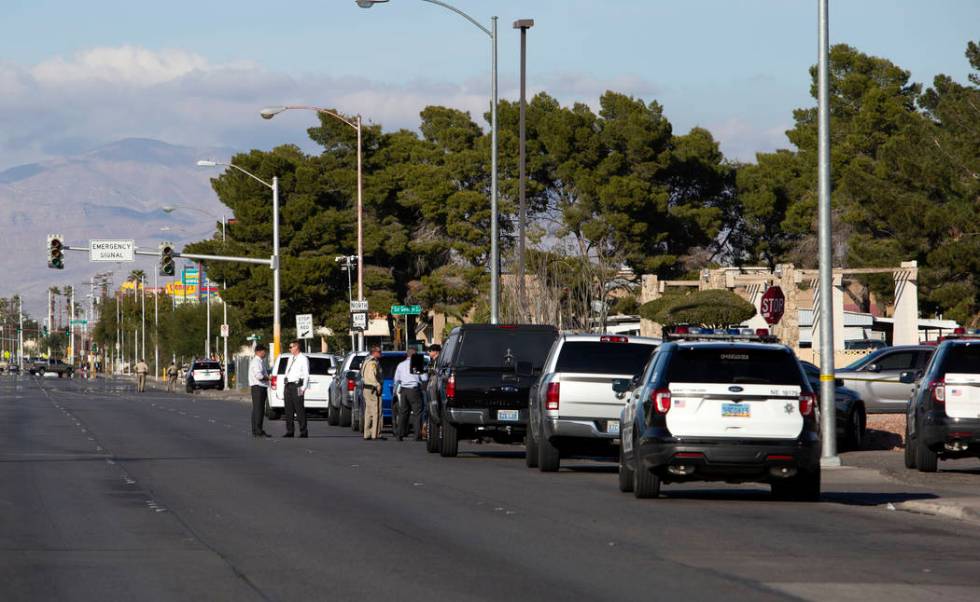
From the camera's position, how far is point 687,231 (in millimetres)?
76375

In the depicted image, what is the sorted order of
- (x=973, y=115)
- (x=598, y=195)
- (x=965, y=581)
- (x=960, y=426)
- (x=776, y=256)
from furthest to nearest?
(x=776, y=256)
(x=598, y=195)
(x=973, y=115)
(x=960, y=426)
(x=965, y=581)

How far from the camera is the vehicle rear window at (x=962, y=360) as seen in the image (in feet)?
73.2

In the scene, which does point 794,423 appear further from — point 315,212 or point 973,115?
point 315,212

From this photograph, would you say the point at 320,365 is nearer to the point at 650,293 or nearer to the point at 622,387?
the point at 622,387

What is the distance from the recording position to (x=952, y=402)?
73.0ft

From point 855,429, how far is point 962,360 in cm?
617

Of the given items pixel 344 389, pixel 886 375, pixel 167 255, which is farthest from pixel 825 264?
pixel 167 255

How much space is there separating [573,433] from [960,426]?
5.13 metres

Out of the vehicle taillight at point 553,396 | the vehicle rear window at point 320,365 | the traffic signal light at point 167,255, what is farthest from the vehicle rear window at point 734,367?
the traffic signal light at point 167,255

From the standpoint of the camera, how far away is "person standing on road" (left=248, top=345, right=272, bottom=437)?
3353 cm

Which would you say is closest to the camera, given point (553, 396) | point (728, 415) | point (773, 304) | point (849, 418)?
point (728, 415)

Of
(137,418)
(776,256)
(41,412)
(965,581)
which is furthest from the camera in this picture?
(776,256)

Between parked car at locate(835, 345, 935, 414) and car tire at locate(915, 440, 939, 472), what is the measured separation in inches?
365

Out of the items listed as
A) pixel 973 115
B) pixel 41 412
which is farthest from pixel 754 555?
pixel 973 115
